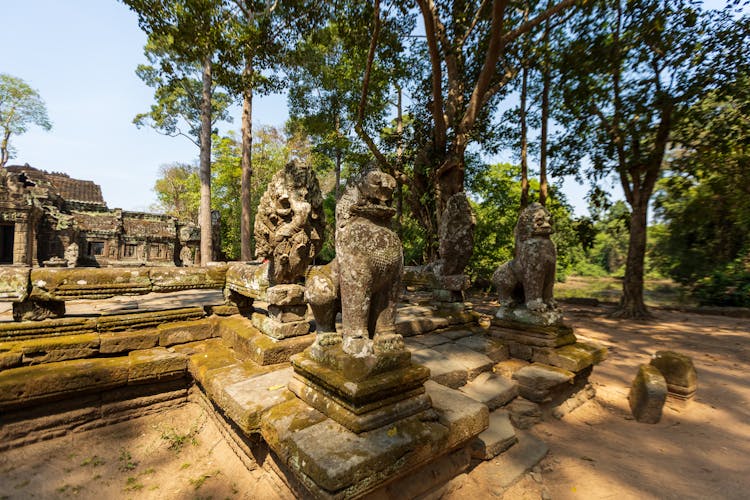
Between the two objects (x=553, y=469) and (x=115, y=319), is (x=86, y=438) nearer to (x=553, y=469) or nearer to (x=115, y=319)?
(x=115, y=319)

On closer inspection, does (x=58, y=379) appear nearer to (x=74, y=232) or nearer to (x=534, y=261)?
(x=534, y=261)

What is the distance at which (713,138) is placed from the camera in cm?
750

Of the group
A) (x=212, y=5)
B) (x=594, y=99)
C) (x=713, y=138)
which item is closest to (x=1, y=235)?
(x=212, y=5)

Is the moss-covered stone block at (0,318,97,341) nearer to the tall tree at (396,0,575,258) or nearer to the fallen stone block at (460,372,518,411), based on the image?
the fallen stone block at (460,372,518,411)

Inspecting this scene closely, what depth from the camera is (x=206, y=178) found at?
12.0 m

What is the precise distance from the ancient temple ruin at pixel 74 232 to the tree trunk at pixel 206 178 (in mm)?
8112

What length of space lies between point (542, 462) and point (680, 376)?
2.38 m

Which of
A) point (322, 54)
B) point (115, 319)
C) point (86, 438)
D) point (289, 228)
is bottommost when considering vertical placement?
point (86, 438)

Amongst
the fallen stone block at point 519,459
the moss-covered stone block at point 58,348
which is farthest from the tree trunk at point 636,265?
the moss-covered stone block at point 58,348

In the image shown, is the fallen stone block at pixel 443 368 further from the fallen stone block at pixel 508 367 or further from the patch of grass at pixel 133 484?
the patch of grass at pixel 133 484

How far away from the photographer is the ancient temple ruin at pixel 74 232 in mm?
16297

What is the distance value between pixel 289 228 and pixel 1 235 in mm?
26007

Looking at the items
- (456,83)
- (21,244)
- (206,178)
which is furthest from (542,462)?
(21,244)

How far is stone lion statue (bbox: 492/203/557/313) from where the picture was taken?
3656 mm
